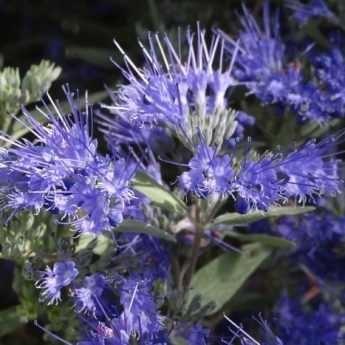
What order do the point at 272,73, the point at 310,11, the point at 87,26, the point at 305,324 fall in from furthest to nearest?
the point at 87,26, the point at 310,11, the point at 272,73, the point at 305,324

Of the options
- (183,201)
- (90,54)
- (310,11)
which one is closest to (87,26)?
(90,54)

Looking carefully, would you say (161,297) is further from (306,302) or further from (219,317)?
(306,302)

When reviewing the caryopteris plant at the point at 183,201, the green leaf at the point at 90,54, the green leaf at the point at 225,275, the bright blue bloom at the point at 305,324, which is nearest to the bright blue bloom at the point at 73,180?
the caryopteris plant at the point at 183,201

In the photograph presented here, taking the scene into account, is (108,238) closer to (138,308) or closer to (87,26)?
(138,308)

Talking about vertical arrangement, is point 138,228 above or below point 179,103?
below

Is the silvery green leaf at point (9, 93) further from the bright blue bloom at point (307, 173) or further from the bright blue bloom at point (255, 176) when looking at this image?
the bright blue bloom at point (307, 173)

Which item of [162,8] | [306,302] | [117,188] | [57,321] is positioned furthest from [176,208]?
[162,8]
